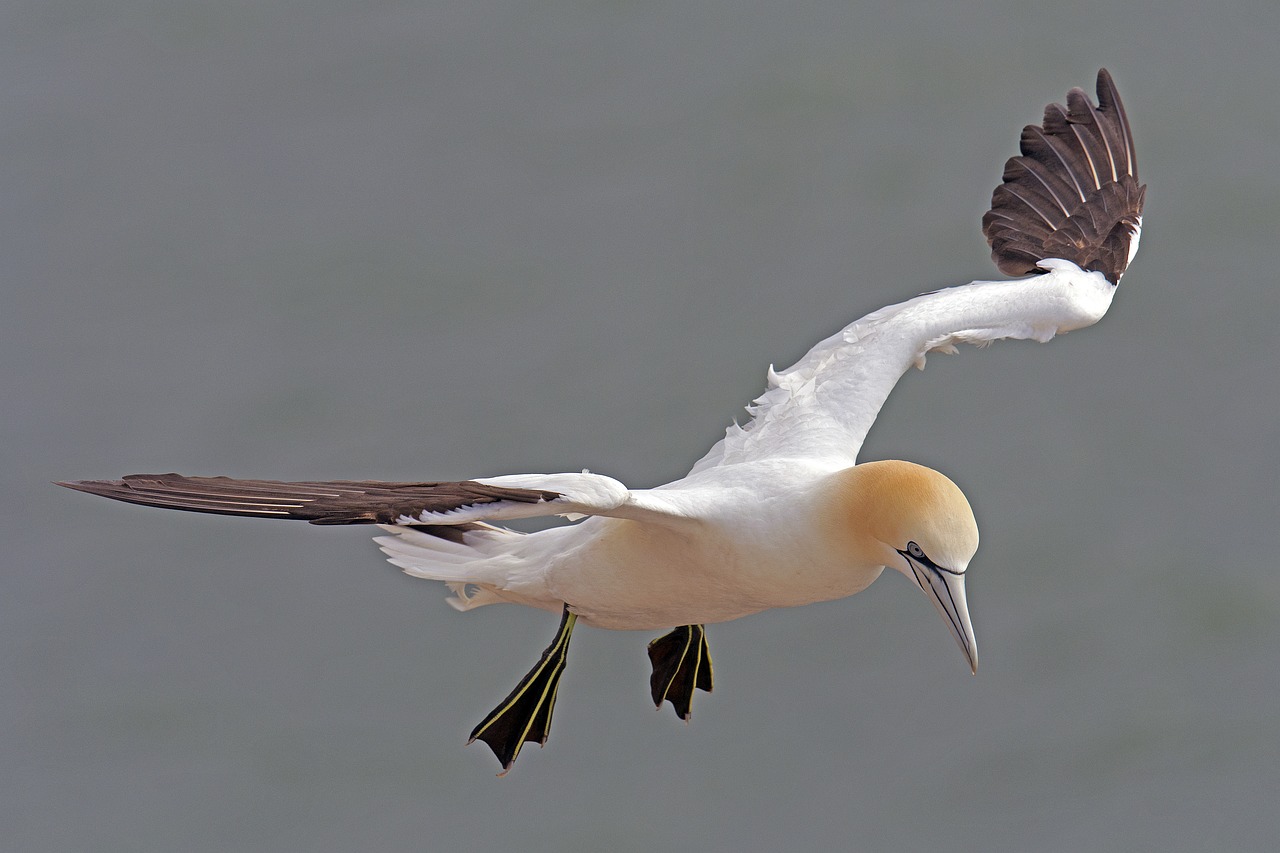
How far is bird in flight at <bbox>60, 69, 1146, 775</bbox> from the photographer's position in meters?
7.67

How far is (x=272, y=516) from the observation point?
23.9ft

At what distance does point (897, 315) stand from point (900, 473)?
222 cm

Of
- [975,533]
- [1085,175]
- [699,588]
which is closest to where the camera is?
[975,533]

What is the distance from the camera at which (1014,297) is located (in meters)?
10.3

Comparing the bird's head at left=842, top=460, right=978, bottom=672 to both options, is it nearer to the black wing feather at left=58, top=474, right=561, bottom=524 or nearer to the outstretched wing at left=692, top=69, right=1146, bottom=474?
the outstretched wing at left=692, top=69, right=1146, bottom=474

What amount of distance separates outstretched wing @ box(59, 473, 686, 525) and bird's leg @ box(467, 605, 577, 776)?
1898 mm

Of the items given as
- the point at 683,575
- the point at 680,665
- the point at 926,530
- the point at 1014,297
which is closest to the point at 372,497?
the point at 683,575

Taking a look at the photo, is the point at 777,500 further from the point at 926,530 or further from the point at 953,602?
the point at 953,602

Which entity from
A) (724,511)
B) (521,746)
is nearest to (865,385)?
(724,511)

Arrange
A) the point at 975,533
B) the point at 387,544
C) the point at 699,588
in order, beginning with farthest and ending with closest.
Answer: the point at 387,544 < the point at 699,588 < the point at 975,533

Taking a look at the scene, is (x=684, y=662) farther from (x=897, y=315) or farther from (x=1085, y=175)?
(x=1085, y=175)

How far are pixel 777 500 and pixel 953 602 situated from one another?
0.96m

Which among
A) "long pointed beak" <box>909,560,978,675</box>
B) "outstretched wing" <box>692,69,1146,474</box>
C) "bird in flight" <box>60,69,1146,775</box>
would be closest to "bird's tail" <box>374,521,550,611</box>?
"bird in flight" <box>60,69,1146,775</box>

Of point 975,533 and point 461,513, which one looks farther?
point 975,533
